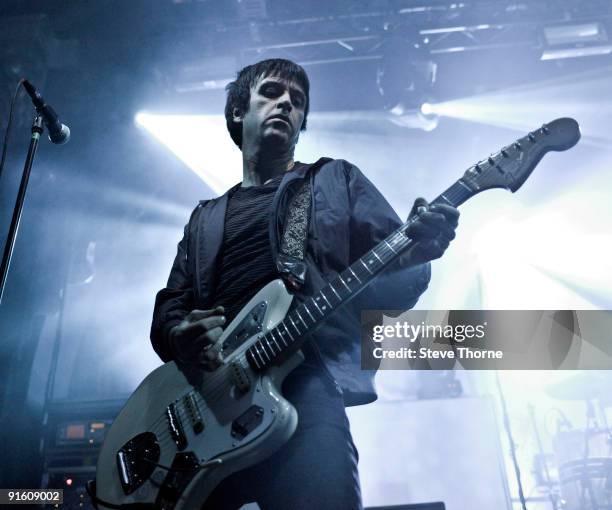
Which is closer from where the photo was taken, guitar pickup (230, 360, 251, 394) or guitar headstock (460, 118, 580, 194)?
guitar pickup (230, 360, 251, 394)

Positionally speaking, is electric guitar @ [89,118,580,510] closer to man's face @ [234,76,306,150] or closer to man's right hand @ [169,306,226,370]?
man's right hand @ [169,306,226,370]

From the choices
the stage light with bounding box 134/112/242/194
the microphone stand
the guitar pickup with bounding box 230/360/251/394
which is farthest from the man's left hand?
the stage light with bounding box 134/112/242/194

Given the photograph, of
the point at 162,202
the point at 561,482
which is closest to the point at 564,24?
the point at 561,482

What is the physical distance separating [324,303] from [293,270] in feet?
0.53

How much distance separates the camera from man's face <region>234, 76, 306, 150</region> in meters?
2.11

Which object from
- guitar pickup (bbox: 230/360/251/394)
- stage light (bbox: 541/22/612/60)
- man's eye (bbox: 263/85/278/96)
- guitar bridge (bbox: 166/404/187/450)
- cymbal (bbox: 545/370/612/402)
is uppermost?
stage light (bbox: 541/22/612/60)

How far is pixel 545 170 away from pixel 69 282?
204 inches

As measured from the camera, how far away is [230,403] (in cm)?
150

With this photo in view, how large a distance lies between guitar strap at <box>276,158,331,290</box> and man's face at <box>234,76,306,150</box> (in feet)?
0.78

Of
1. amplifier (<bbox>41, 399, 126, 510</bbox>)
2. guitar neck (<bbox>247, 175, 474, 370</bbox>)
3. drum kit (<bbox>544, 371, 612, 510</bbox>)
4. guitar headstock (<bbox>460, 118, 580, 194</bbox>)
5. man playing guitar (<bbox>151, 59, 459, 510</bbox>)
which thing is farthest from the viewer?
drum kit (<bbox>544, 371, 612, 510</bbox>)

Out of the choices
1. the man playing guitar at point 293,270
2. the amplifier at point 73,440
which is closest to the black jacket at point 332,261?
the man playing guitar at point 293,270

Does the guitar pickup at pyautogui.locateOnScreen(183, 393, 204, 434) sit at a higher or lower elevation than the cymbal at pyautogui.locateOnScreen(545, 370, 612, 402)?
lower

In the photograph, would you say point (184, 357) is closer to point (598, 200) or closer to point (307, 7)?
point (307, 7)

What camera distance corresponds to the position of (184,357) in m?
1.63
